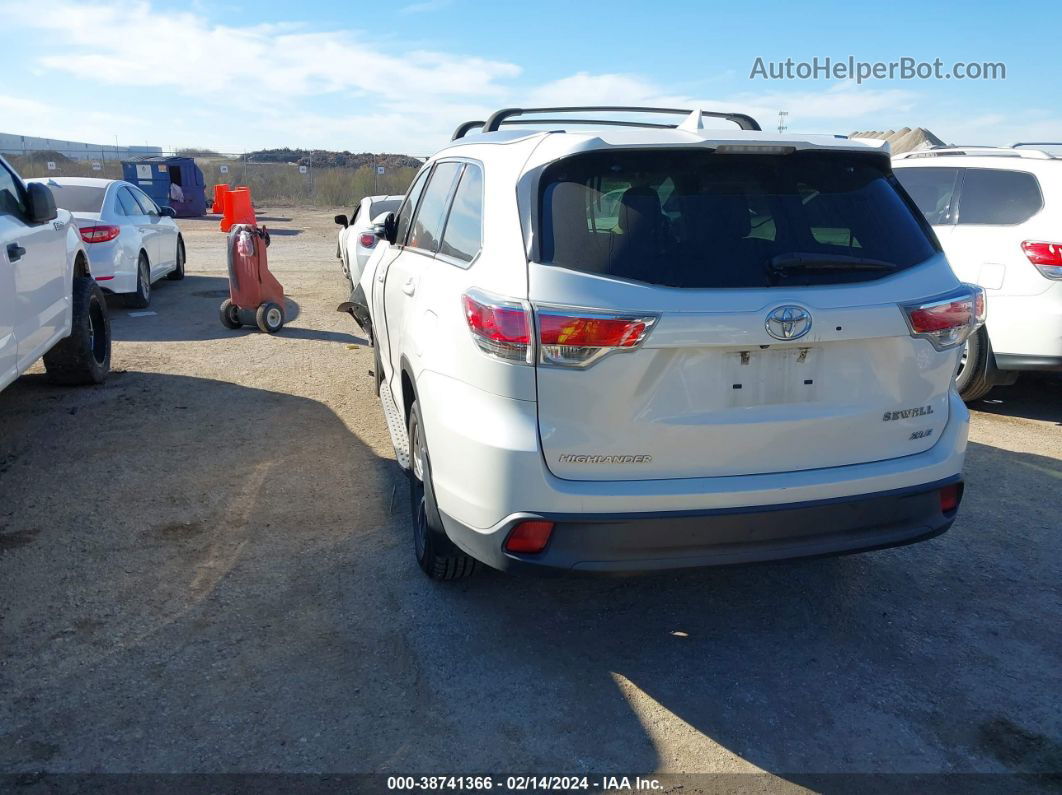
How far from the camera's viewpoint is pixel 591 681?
10.6ft

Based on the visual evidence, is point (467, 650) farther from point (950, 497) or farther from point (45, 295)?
point (45, 295)

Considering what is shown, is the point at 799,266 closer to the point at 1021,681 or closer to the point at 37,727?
the point at 1021,681

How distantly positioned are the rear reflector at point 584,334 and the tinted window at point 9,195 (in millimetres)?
4447

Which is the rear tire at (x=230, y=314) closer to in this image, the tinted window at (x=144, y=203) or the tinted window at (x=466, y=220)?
the tinted window at (x=144, y=203)

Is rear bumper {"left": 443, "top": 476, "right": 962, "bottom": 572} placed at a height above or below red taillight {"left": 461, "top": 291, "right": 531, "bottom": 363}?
below

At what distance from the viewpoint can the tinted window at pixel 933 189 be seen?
23.3 ft

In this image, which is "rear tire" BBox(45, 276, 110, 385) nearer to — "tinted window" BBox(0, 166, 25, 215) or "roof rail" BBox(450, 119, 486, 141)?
"tinted window" BBox(0, 166, 25, 215)

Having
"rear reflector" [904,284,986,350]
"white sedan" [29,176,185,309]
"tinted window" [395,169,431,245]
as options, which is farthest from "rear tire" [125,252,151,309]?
"rear reflector" [904,284,986,350]

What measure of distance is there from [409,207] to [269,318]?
5.04 meters

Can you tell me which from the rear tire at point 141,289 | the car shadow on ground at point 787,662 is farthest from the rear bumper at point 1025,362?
the rear tire at point 141,289

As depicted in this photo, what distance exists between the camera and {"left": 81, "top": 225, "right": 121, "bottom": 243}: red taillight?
9969 millimetres

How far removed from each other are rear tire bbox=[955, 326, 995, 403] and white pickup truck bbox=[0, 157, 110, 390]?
6.40 meters

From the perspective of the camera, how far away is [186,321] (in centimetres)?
1034

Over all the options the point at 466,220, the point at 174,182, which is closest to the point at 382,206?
the point at 466,220
